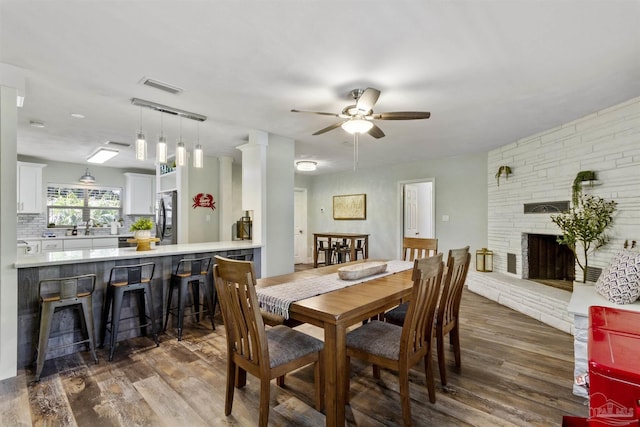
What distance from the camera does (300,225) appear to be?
8.17 m

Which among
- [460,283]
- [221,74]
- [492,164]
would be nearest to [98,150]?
[221,74]

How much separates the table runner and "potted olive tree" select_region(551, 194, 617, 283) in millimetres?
2335

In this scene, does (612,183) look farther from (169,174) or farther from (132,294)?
(169,174)

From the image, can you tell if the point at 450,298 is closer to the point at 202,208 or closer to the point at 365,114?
the point at 365,114

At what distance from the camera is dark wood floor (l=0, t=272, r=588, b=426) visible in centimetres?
190

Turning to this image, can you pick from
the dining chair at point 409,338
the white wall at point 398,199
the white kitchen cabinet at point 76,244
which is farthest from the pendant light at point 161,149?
the white wall at point 398,199

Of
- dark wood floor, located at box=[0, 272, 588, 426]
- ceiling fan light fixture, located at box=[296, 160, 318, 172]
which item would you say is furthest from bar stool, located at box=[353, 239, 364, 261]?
dark wood floor, located at box=[0, 272, 588, 426]

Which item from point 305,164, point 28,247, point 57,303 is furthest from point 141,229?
point 28,247

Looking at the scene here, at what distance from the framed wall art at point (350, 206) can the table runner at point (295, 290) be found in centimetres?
451

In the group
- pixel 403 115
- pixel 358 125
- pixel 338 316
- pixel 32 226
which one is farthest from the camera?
pixel 32 226

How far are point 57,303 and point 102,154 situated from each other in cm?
364

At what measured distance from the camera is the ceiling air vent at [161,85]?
2.55 meters

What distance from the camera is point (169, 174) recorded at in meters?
5.62

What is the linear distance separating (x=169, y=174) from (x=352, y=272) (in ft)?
14.8
